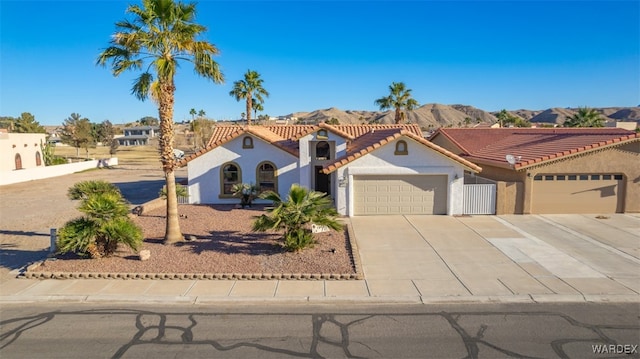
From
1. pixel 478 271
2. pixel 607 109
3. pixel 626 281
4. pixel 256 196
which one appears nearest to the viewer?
pixel 626 281

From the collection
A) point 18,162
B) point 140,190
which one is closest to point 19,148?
point 18,162

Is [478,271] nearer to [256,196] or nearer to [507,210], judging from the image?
[507,210]

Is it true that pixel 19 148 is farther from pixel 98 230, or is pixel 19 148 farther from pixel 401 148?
pixel 401 148

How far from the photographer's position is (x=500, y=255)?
508 inches

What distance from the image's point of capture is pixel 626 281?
10641 mm

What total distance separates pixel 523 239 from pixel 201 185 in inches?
649

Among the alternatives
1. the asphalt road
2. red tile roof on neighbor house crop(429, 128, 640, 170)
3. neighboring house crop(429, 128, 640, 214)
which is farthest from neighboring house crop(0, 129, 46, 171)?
neighboring house crop(429, 128, 640, 214)

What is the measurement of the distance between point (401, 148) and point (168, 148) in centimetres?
1051

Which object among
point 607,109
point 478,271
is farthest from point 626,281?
point 607,109

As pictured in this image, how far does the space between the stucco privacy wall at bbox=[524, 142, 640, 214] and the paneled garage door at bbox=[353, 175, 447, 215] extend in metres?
4.11

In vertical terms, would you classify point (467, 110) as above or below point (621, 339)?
above

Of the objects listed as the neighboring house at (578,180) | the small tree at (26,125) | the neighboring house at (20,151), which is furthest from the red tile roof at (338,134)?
the small tree at (26,125)

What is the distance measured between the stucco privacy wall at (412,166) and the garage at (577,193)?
3744mm

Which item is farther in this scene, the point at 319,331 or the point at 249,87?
the point at 249,87
